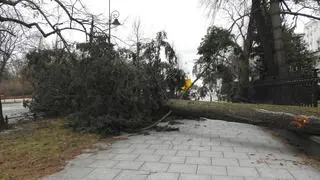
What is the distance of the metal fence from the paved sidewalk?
2.67 metres

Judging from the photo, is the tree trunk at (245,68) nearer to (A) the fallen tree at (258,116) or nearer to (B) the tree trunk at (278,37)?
(B) the tree trunk at (278,37)

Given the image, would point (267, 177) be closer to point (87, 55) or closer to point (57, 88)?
point (87, 55)

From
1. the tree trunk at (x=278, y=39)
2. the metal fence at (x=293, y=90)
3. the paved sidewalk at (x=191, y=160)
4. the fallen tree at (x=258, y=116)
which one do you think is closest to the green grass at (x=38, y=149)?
the paved sidewalk at (x=191, y=160)

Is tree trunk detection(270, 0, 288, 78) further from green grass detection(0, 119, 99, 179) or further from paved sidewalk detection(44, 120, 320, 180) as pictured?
green grass detection(0, 119, 99, 179)

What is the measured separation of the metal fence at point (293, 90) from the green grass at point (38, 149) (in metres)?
6.47

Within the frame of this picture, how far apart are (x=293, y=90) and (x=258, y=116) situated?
458cm

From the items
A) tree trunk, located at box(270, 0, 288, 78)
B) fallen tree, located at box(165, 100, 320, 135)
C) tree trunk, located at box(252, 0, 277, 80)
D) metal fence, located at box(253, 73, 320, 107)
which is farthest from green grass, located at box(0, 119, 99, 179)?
tree trunk, located at box(252, 0, 277, 80)

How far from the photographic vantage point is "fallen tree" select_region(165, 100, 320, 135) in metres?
7.18

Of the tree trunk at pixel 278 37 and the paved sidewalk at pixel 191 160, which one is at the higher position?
the tree trunk at pixel 278 37

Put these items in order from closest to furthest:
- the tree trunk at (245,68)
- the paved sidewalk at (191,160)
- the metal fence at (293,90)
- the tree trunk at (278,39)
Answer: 1. the paved sidewalk at (191,160)
2. the metal fence at (293,90)
3. the tree trunk at (278,39)
4. the tree trunk at (245,68)

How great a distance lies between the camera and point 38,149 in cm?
740

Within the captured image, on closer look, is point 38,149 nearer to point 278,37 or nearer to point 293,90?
point 293,90

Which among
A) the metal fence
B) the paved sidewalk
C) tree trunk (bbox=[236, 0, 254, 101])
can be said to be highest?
tree trunk (bbox=[236, 0, 254, 101])

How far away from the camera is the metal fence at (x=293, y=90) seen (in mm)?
11078
